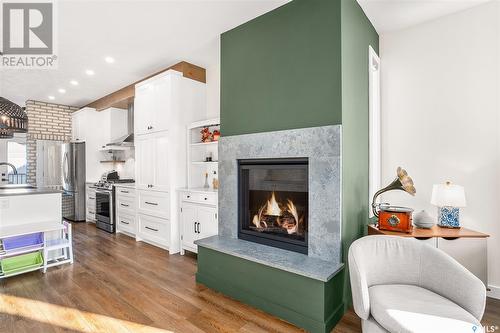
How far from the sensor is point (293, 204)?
254 centimetres

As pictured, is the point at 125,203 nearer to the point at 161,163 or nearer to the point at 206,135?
the point at 161,163

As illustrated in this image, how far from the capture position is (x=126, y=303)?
2336 millimetres

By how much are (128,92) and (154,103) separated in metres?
1.24

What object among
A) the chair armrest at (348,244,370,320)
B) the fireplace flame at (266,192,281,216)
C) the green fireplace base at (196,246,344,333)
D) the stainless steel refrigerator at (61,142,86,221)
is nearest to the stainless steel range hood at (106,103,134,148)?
the stainless steel refrigerator at (61,142,86,221)

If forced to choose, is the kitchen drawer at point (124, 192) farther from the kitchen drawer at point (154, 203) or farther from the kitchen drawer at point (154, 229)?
the kitchen drawer at point (154, 229)

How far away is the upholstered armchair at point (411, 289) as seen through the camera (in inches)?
55.6

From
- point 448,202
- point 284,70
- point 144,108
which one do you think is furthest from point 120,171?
point 448,202

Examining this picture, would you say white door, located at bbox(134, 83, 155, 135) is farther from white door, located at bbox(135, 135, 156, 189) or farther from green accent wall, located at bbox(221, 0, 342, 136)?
green accent wall, located at bbox(221, 0, 342, 136)

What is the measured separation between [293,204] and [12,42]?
372 centimetres

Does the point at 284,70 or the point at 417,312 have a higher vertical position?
the point at 284,70

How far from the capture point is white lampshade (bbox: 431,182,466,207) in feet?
7.41

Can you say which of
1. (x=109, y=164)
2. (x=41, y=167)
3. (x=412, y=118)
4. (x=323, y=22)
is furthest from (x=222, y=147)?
(x=41, y=167)

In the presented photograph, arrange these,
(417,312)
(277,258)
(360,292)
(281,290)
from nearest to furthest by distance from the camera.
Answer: (417,312) → (360,292) → (281,290) → (277,258)

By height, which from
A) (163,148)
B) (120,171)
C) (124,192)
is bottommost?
(124,192)
